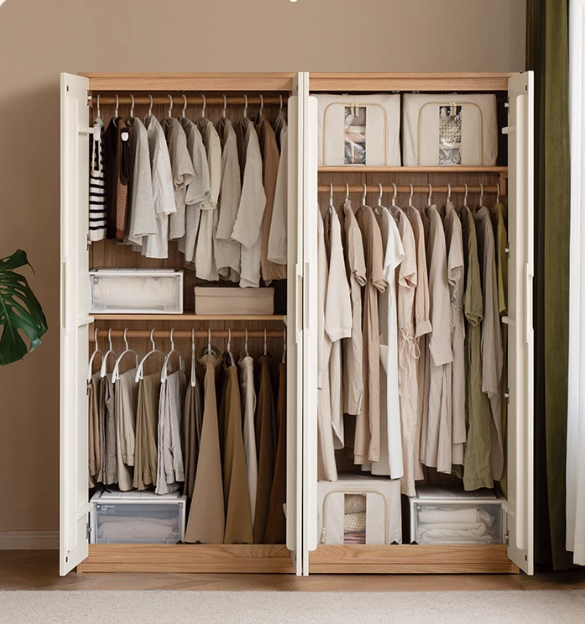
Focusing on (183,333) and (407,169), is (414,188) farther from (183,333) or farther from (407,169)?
(183,333)

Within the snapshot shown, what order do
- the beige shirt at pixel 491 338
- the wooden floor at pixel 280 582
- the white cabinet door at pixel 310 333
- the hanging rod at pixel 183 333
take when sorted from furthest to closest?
the hanging rod at pixel 183 333 < the beige shirt at pixel 491 338 < the wooden floor at pixel 280 582 < the white cabinet door at pixel 310 333

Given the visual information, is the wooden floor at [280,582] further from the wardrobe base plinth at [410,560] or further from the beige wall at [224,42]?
the beige wall at [224,42]

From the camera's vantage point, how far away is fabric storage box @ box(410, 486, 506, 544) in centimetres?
308

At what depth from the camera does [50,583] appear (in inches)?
117

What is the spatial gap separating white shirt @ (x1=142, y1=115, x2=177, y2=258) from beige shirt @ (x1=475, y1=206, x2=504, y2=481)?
1347mm

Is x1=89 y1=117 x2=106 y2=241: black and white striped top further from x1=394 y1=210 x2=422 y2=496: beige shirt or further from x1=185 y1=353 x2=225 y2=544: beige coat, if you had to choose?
x1=394 y1=210 x2=422 y2=496: beige shirt

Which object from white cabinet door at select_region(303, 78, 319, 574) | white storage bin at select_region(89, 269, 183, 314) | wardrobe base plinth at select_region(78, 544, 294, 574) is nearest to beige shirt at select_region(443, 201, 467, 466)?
white cabinet door at select_region(303, 78, 319, 574)

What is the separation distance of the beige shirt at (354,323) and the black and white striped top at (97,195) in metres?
1.04

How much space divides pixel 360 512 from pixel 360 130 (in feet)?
5.39

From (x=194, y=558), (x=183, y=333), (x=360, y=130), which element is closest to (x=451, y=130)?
(x=360, y=130)

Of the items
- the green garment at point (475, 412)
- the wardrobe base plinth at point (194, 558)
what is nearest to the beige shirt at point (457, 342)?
the green garment at point (475, 412)

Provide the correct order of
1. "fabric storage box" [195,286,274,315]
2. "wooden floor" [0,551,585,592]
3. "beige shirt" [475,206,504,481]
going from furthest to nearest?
1. "fabric storage box" [195,286,274,315]
2. "beige shirt" [475,206,504,481]
3. "wooden floor" [0,551,585,592]

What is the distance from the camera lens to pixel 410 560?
3.06 metres

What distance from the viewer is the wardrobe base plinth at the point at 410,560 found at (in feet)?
9.98
